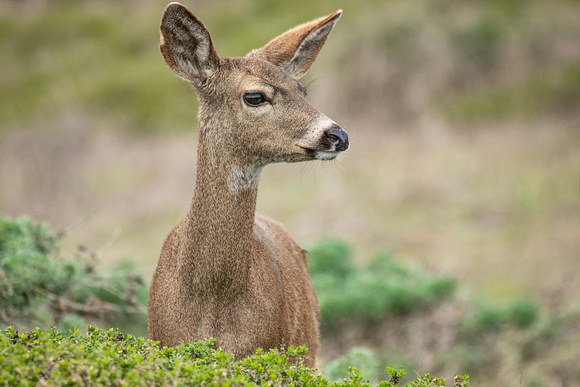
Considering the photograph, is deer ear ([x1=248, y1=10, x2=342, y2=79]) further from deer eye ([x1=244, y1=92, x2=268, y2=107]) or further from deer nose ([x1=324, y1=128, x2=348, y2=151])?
deer nose ([x1=324, y1=128, x2=348, y2=151])

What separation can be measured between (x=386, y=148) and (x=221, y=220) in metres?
15.4

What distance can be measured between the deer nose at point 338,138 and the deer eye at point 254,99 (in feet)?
1.84

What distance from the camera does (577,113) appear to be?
2152cm

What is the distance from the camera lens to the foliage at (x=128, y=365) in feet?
13.1

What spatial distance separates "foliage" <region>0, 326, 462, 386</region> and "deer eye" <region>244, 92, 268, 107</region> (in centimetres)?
174

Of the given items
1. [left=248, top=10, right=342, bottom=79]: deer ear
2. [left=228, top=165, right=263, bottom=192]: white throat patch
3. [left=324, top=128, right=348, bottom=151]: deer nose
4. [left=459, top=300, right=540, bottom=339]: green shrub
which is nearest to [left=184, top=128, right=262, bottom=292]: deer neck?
[left=228, top=165, right=263, bottom=192]: white throat patch

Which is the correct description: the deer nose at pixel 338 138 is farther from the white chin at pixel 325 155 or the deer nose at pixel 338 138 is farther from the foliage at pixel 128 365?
the foliage at pixel 128 365

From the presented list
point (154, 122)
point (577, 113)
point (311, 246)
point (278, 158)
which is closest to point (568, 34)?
point (577, 113)

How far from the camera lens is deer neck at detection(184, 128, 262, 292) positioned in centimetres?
549

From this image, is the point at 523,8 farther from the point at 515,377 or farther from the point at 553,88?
the point at 515,377

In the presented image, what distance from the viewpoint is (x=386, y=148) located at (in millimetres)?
20609

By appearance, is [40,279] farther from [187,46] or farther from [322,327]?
[322,327]

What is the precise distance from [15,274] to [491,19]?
20.6 metres

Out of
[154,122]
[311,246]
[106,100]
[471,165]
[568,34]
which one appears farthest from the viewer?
[106,100]
